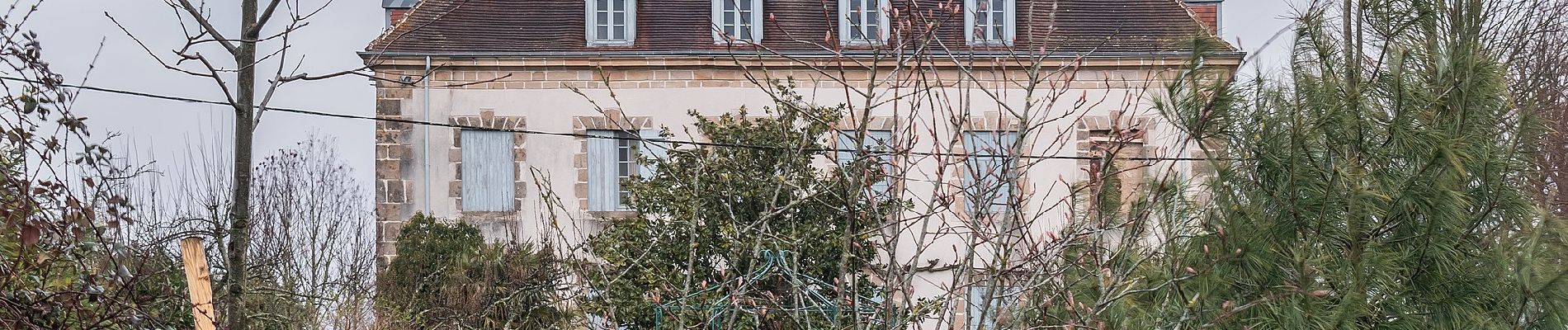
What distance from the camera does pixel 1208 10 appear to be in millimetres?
17031

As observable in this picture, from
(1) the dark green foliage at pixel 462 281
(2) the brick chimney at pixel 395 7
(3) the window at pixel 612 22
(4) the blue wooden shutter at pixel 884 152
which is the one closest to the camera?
(4) the blue wooden shutter at pixel 884 152

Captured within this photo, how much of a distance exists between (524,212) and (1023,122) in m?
11.9

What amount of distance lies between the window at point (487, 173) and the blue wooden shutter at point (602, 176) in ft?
2.53

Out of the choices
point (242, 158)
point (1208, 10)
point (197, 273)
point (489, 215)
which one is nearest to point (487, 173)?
point (489, 215)

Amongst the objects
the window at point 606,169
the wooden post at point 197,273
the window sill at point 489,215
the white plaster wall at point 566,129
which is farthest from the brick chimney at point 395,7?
the wooden post at point 197,273

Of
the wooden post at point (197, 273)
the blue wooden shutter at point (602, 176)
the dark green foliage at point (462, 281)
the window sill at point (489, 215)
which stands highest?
the blue wooden shutter at point (602, 176)

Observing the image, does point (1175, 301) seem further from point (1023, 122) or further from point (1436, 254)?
point (1023, 122)

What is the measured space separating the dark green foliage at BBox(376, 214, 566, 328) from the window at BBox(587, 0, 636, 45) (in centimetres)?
238

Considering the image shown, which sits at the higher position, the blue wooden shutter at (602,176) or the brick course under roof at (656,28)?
the brick course under roof at (656,28)

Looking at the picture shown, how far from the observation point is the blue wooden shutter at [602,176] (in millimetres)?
15359

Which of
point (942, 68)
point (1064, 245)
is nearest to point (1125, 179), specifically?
point (942, 68)

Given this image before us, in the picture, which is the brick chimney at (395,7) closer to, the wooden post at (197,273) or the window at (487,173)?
the window at (487,173)

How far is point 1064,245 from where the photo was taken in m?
3.87

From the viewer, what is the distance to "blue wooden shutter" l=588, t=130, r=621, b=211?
15.4 meters
